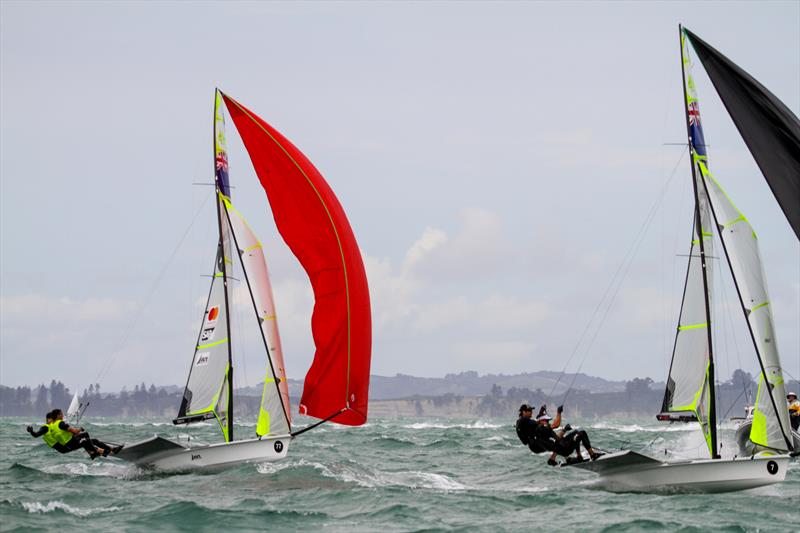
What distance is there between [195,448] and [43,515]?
4568 mm

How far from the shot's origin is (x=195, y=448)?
18422mm

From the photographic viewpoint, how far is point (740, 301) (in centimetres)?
1617

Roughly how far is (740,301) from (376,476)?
7.66m

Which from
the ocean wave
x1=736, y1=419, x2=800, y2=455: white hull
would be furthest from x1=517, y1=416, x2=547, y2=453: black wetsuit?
the ocean wave

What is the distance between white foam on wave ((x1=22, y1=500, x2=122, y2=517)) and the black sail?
11.2 m

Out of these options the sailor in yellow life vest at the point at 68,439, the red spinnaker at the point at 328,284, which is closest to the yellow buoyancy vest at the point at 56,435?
the sailor in yellow life vest at the point at 68,439

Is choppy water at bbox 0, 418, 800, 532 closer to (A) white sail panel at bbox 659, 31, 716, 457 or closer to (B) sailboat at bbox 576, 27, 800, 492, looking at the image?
Answer: (B) sailboat at bbox 576, 27, 800, 492

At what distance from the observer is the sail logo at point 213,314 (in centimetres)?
2003

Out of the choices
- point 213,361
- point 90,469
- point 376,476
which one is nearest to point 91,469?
point 90,469

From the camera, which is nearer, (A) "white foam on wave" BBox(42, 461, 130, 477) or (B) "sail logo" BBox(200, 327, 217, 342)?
(A) "white foam on wave" BBox(42, 461, 130, 477)

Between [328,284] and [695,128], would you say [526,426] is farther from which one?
[695,128]

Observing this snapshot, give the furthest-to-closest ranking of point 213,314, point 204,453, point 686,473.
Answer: point 213,314
point 204,453
point 686,473

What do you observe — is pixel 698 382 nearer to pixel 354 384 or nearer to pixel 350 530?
pixel 354 384

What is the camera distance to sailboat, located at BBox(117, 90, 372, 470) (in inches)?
719
